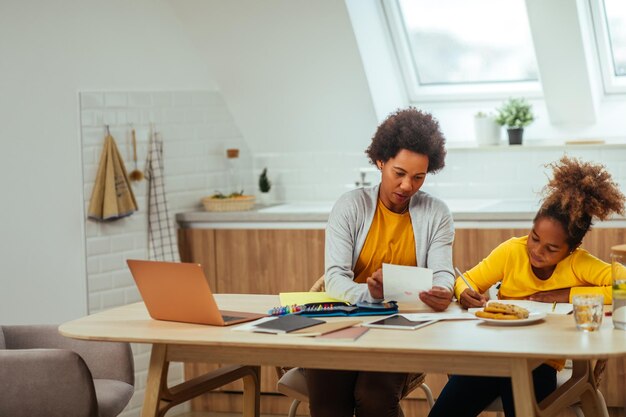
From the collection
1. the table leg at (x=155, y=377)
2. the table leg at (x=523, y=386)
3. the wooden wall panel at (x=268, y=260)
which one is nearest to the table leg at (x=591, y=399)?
the table leg at (x=523, y=386)

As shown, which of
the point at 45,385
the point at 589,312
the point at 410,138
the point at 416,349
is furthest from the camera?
the point at 410,138

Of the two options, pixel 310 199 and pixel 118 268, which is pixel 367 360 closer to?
pixel 118 268

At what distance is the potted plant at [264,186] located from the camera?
5715mm

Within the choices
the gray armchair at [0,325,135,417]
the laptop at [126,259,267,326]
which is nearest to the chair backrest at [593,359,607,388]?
the laptop at [126,259,267,326]

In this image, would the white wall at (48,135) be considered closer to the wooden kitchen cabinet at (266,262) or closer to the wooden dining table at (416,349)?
the wooden kitchen cabinet at (266,262)

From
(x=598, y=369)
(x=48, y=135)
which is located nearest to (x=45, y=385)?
(x=48, y=135)

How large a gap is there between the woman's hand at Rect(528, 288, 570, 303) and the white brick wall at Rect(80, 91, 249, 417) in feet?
7.85

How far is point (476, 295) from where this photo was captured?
3.22 metres

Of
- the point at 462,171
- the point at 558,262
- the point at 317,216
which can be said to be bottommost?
the point at 558,262

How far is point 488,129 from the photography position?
5.45 meters

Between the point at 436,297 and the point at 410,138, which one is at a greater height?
the point at 410,138

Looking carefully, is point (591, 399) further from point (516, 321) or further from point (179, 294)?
point (179, 294)

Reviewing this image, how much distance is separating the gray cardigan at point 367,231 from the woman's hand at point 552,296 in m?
0.30

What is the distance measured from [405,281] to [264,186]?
2.70 metres
